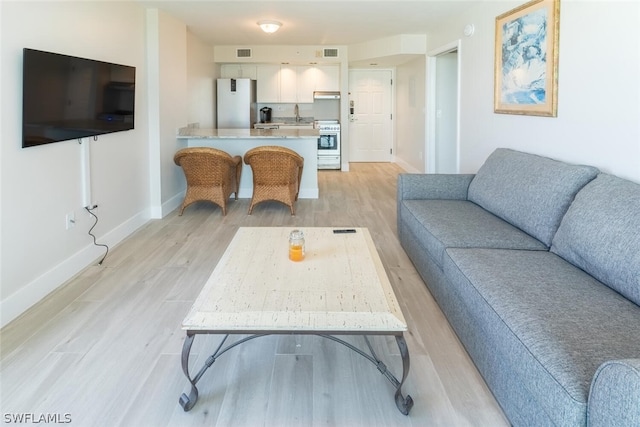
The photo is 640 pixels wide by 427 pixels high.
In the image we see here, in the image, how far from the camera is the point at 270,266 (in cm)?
234

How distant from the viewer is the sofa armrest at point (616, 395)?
1098 millimetres

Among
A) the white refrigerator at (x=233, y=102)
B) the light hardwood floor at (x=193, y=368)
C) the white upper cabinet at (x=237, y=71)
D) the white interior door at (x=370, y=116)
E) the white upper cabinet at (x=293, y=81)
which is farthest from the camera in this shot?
the white interior door at (x=370, y=116)

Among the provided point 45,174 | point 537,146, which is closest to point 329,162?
point 537,146

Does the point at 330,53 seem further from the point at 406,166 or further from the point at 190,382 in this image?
the point at 190,382

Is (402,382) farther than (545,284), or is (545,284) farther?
(545,284)

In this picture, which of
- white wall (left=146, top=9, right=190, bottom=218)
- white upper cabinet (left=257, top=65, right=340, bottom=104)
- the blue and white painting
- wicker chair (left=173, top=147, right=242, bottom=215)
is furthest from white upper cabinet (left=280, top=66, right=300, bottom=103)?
the blue and white painting

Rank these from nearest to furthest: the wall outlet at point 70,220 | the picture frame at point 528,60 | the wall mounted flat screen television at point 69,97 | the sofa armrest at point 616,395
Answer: the sofa armrest at point 616,395 → the wall mounted flat screen television at point 69,97 → the picture frame at point 528,60 → the wall outlet at point 70,220

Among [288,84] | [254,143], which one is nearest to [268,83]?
[288,84]

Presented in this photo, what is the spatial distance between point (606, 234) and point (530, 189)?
89 centimetres

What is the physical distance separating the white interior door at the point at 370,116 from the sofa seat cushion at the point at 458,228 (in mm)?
6525

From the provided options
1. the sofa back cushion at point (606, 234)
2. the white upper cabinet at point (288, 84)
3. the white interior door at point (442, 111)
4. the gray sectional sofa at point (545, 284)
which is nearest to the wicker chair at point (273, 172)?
the gray sectional sofa at point (545, 284)

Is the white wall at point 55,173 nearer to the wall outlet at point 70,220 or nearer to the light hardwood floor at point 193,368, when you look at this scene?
the wall outlet at point 70,220

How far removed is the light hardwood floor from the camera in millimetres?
1880

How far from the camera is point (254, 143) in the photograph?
623 cm
